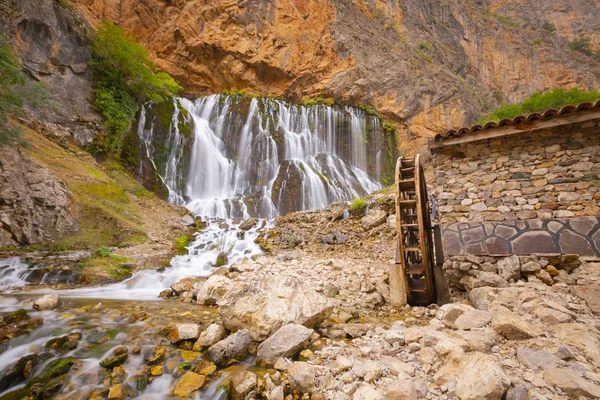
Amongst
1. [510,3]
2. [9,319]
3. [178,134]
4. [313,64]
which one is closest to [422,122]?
[313,64]

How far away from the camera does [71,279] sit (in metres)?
5.99

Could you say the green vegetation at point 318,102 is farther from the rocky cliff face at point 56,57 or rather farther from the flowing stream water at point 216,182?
the rocky cliff face at point 56,57

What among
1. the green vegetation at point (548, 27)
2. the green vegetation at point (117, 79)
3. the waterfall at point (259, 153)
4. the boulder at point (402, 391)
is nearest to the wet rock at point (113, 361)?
the boulder at point (402, 391)

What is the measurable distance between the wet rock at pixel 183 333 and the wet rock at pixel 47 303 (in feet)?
7.82

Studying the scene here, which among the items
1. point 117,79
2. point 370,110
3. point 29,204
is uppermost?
point 370,110

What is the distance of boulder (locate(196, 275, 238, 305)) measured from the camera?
198 inches

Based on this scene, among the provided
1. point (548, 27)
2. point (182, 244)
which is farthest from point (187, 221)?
point (548, 27)

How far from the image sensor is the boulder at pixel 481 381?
1848 millimetres

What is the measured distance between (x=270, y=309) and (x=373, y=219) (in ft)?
23.5

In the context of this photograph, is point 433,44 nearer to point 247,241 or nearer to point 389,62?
point 389,62

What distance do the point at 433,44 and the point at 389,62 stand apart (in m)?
10.7

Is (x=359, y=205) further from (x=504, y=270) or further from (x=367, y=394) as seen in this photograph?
(x=367, y=394)

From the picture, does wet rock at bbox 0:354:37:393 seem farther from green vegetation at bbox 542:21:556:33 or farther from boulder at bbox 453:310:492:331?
green vegetation at bbox 542:21:556:33

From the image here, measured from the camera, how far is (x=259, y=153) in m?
19.5
